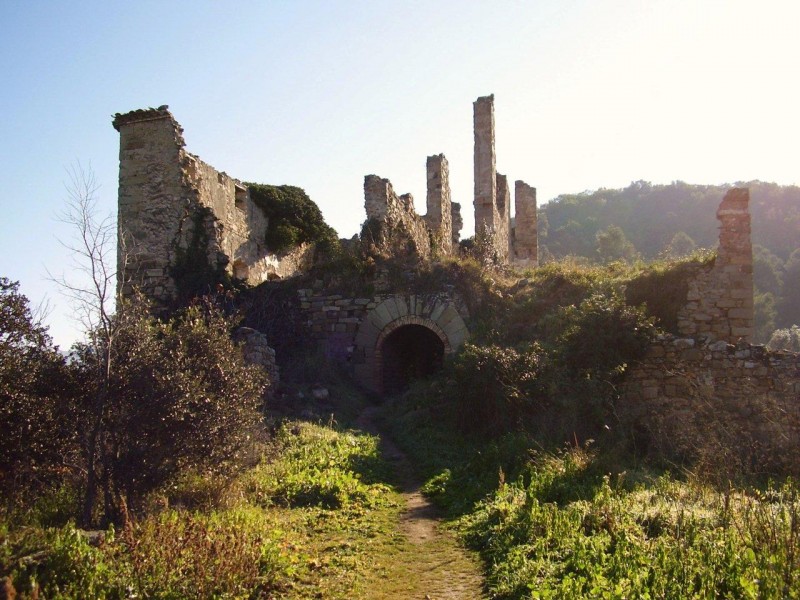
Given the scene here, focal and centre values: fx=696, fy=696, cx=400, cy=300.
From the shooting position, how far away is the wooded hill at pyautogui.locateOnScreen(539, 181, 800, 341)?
48094 mm

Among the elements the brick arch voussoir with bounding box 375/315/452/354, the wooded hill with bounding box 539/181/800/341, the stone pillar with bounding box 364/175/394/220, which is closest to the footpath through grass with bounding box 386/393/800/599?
the brick arch voussoir with bounding box 375/315/452/354

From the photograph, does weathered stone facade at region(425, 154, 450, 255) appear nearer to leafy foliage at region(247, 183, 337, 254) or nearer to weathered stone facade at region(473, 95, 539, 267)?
weathered stone facade at region(473, 95, 539, 267)

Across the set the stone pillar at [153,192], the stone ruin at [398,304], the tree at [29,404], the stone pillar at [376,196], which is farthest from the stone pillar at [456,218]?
the tree at [29,404]

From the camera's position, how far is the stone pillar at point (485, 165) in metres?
24.1

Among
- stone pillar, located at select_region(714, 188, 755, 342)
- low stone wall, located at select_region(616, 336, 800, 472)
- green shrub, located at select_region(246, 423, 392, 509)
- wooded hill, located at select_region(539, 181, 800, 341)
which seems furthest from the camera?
wooded hill, located at select_region(539, 181, 800, 341)

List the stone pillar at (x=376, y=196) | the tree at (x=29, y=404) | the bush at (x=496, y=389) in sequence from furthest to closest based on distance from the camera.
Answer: the stone pillar at (x=376, y=196) < the bush at (x=496, y=389) < the tree at (x=29, y=404)

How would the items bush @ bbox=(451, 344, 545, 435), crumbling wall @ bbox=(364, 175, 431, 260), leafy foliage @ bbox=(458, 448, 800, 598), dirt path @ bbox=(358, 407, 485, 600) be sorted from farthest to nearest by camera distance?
crumbling wall @ bbox=(364, 175, 431, 260)
bush @ bbox=(451, 344, 545, 435)
dirt path @ bbox=(358, 407, 485, 600)
leafy foliage @ bbox=(458, 448, 800, 598)

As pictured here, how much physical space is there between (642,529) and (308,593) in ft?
9.50

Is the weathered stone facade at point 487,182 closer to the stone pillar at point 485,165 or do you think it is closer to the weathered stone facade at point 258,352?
the stone pillar at point 485,165

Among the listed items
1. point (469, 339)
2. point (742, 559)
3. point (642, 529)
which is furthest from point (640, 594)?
point (469, 339)

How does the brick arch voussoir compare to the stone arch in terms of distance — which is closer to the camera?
the stone arch

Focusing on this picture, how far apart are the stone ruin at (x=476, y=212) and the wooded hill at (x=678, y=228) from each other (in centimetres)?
1357

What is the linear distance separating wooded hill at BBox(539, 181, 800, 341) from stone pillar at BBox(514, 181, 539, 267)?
13276 millimetres

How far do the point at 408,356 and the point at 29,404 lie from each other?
12.6 m
